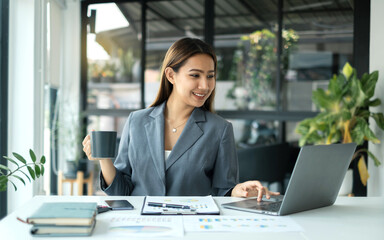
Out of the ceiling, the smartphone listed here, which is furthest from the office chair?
the smartphone

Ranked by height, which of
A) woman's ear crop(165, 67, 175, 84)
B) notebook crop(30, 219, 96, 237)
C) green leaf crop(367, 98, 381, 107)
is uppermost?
woman's ear crop(165, 67, 175, 84)

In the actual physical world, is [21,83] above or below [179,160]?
above

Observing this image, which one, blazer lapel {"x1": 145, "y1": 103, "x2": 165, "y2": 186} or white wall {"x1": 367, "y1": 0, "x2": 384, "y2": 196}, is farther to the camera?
white wall {"x1": 367, "y1": 0, "x2": 384, "y2": 196}

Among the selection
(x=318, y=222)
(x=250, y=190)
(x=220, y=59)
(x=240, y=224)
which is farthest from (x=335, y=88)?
(x=240, y=224)

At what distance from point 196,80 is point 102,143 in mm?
668

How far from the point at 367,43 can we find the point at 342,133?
106 cm

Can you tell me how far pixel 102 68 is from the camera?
543cm

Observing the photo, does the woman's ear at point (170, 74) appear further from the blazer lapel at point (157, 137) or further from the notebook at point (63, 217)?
the notebook at point (63, 217)

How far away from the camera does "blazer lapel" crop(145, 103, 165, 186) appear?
6.33 ft

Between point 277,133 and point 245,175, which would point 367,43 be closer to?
point 277,133

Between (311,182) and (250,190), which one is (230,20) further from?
(311,182)

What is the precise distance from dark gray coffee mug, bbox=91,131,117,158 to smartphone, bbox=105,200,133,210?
170 mm

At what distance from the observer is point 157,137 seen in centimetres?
200

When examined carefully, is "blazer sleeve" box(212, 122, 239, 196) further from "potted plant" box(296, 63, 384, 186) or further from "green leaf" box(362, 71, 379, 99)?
"green leaf" box(362, 71, 379, 99)
